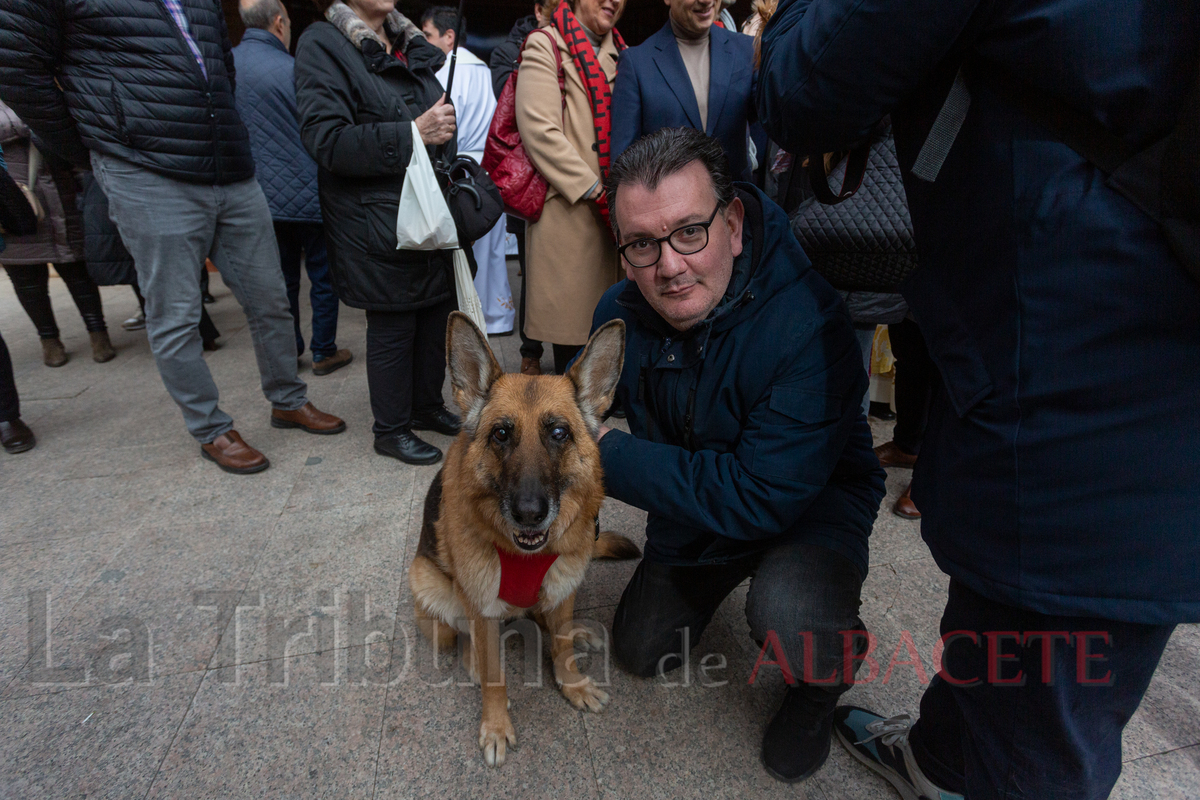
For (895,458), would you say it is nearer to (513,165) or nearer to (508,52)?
(513,165)

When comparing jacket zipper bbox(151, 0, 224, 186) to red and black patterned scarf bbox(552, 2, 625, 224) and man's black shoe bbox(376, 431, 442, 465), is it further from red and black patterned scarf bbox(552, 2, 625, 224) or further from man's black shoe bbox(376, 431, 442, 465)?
red and black patterned scarf bbox(552, 2, 625, 224)

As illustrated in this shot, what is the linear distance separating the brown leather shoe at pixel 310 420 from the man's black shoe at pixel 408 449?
54cm

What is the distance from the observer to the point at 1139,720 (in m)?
1.91

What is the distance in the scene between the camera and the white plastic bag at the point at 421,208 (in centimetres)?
294

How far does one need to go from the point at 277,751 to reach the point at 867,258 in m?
2.94

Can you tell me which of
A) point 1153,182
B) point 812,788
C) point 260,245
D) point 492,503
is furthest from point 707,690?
point 260,245

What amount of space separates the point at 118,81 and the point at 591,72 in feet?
8.23

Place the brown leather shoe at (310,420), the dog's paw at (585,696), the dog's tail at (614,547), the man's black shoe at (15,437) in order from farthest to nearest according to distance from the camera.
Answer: the brown leather shoe at (310,420) → the man's black shoe at (15,437) → the dog's tail at (614,547) → the dog's paw at (585,696)

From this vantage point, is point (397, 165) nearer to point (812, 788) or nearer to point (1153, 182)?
point (1153, 182)

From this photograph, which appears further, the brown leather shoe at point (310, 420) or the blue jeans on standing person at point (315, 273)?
the blue jeans on standing person at point (315, 273)

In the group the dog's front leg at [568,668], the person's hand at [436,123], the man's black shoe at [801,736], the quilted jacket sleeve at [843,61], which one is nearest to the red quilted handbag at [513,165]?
the person's hand at [436,123]

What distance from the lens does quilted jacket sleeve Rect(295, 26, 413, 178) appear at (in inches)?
113

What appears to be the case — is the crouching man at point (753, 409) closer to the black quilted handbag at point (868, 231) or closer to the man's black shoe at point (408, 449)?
the black quilted handbag at point (868, 231)

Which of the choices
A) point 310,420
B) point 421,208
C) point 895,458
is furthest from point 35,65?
point 895,458
